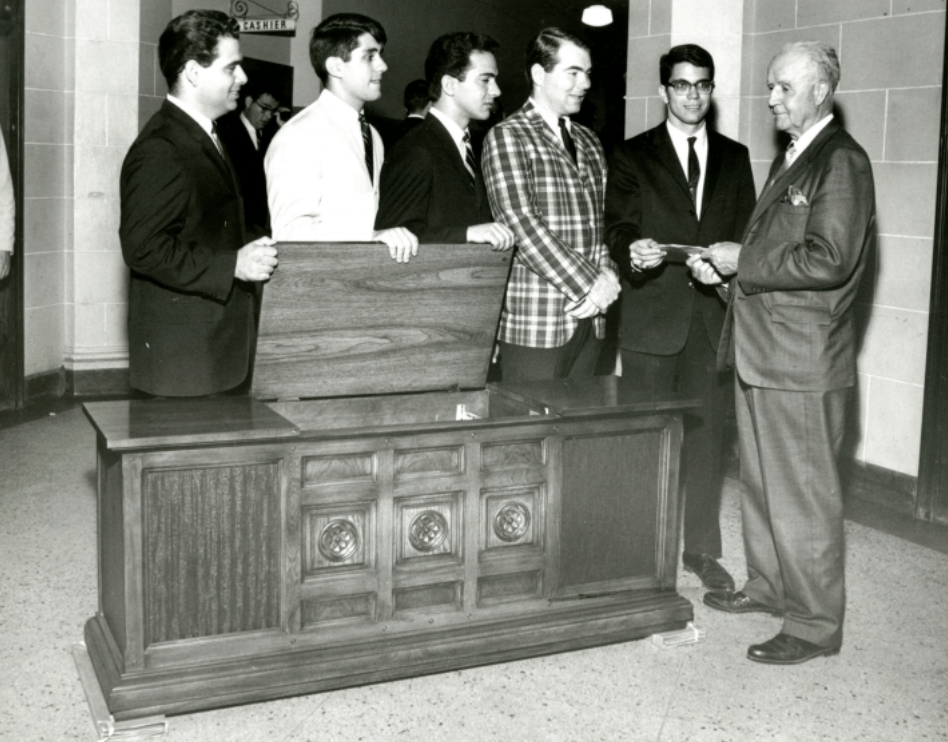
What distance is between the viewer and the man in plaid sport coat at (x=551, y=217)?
12.5 feet

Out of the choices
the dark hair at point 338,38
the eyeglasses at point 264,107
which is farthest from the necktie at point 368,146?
the eyeglasses at point 264,107

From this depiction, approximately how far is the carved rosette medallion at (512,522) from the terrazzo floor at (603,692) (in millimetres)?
373

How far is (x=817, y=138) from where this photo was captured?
11.1 feet

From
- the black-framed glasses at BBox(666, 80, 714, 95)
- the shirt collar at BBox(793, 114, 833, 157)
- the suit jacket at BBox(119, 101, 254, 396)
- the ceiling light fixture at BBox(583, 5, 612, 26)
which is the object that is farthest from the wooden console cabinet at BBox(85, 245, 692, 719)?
the ceiling light fixture at BBox(583, 5, 612, 26)

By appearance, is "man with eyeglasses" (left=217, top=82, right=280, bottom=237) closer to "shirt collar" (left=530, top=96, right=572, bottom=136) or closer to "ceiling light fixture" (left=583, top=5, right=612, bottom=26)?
"shirt collar" (left=530, top=96, right=572, bottom=136)

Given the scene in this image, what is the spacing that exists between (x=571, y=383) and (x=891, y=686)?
1303 mm

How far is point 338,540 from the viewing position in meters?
3.07

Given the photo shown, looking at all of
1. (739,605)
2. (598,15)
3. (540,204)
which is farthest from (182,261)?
(598,15)

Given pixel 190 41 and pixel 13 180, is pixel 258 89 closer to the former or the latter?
pixel 13 180

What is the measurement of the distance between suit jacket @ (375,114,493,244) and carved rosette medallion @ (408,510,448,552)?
3.37 feet

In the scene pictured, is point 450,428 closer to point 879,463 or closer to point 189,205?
point 189,205

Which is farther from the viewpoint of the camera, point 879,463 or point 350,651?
point 879,463

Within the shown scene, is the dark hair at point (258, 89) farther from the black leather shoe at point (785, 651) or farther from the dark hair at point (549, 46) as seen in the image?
the black leather shoe at point (785, 651)

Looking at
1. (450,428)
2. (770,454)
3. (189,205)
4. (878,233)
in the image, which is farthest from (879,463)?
(189,205)
